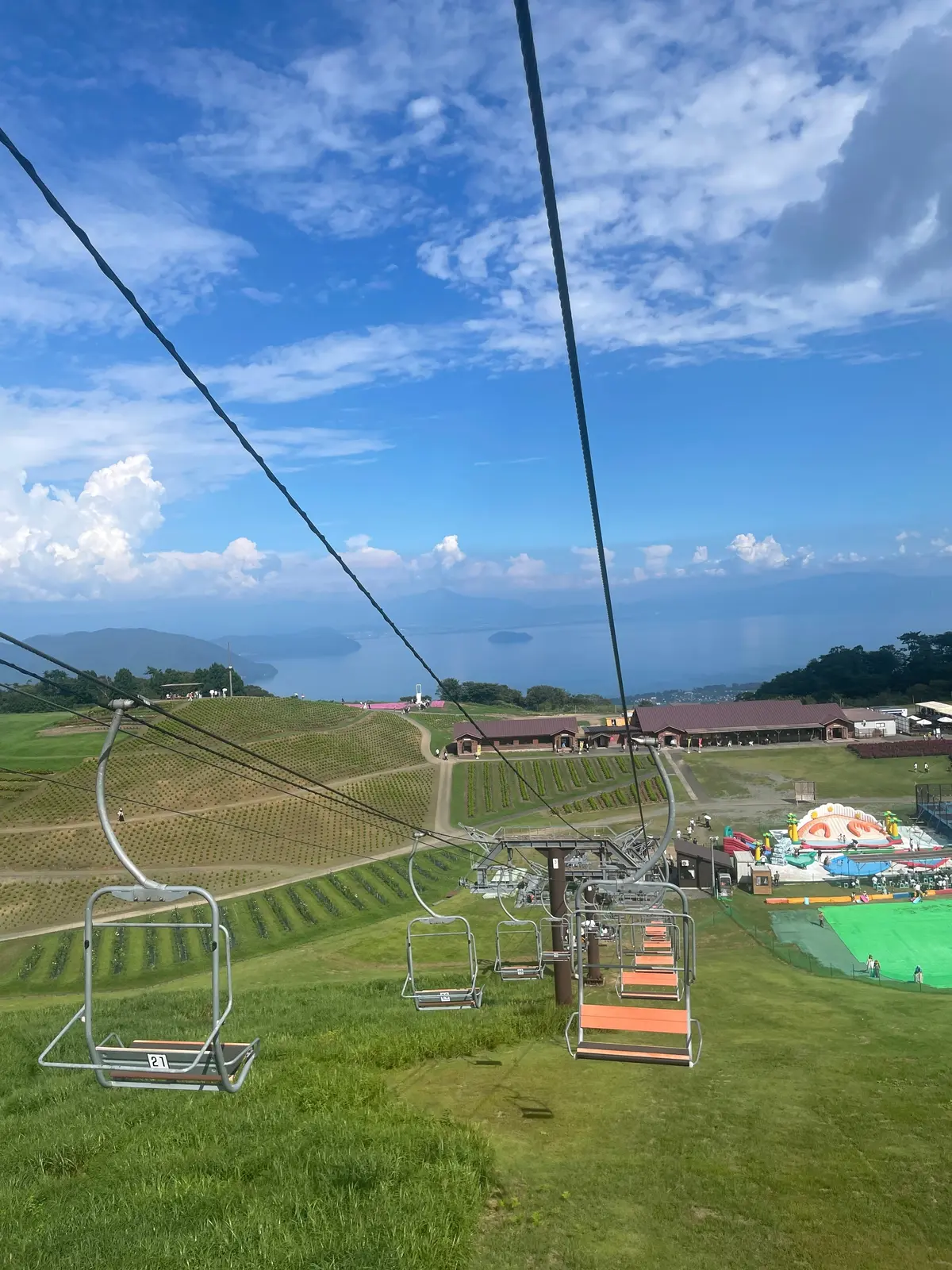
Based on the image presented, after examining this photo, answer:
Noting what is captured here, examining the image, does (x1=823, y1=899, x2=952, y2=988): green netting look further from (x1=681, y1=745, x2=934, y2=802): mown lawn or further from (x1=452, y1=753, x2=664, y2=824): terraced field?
(x1=452, y1=753, x2=664, y2=824): terraced field

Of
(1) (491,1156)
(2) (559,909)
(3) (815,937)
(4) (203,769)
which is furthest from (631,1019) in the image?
(4) (203,769)

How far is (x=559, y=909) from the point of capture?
18609 mm

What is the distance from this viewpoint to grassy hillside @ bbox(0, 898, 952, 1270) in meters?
9.30

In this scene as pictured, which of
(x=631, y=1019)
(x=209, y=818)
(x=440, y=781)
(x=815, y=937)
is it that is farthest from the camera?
(x=440, y=781)

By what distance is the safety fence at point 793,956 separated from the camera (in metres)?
23.9

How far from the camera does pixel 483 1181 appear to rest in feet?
35.1

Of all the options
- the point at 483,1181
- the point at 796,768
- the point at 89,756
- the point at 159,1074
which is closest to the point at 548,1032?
the point at 483,1181

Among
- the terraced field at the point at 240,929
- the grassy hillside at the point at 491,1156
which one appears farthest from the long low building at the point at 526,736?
the grassy hillside at the point at 491,1156

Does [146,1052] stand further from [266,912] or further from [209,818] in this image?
[209,818]

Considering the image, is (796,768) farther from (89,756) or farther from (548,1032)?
(89,756)

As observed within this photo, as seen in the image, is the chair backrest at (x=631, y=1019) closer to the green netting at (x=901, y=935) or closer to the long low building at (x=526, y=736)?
the green netting at (x=901, y=935)

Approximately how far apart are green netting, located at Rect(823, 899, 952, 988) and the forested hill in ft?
249

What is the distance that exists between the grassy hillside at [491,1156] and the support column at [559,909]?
1457mm

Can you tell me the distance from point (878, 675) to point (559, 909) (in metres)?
111
